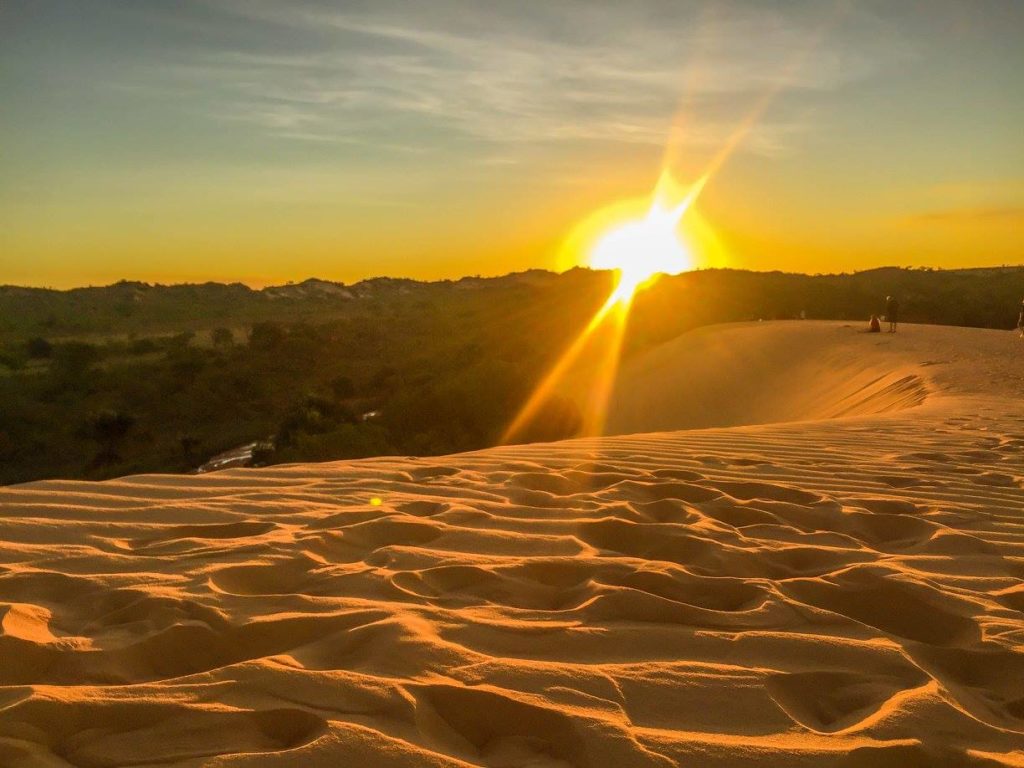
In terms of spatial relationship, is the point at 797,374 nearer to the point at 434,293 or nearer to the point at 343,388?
the point at 343,388

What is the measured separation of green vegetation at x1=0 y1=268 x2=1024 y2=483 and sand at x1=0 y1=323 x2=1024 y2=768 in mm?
8389

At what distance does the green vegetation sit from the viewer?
15727 mm

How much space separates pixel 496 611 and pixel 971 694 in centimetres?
131

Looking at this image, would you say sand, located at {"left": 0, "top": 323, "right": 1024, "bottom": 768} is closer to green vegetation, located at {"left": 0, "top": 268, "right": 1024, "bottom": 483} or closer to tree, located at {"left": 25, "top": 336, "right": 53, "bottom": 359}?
green vegetation, located at {"left": 0, "top": 268, "right": 1024, "bottom": 483}

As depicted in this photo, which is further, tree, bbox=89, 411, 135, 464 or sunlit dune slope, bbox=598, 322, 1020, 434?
tree, bbox=89, 411, 135, 464

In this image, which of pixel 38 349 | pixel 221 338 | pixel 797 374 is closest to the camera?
pixel 797 374

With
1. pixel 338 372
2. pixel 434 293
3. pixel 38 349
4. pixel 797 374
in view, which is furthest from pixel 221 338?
pixel 434 293

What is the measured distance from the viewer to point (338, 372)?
30672mm

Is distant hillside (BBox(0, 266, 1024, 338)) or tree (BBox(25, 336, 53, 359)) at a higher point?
distant hillside (BBox(0, 266, 1024, 338))

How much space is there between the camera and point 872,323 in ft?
70.6

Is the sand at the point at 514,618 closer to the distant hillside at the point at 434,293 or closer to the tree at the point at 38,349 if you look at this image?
the distant hillside at the point at 434,293

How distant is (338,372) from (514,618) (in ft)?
94.4

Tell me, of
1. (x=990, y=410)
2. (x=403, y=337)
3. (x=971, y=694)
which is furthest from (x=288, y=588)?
(x=403, y=337)

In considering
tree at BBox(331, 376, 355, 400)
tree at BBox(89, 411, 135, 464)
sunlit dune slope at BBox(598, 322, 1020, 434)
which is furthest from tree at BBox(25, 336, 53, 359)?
sunlit dune slope at BBox(598, 322, 1020, 434)
